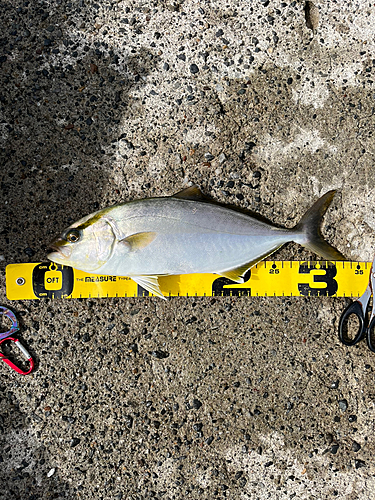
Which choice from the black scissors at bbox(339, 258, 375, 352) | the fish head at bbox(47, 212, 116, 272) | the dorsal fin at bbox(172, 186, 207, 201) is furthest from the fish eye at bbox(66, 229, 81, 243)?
the black scissors at bbox(339, 258, 375, 352)

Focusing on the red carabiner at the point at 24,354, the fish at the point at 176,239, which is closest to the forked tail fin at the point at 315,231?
the fish at the point at 176,239

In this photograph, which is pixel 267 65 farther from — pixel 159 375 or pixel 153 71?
pixel 159 375

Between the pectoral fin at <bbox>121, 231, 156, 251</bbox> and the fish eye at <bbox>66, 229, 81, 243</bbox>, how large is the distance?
0.29 metres

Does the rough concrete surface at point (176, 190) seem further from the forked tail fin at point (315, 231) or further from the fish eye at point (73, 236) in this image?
the fish eye at point (73, 236)

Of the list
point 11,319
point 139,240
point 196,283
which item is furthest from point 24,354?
point 196,283

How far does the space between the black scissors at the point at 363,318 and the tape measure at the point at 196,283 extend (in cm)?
5

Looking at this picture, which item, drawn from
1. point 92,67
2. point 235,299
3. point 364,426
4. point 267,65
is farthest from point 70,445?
point 267,65

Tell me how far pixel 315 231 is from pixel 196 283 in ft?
2.99

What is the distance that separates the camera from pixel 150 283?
2.39 m

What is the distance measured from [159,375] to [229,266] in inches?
36.5

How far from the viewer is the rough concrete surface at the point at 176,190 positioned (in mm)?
2469

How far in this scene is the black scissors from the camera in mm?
2414

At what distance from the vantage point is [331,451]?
2.48 meters

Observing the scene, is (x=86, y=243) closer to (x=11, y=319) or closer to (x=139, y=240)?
(x=139, y=240)
